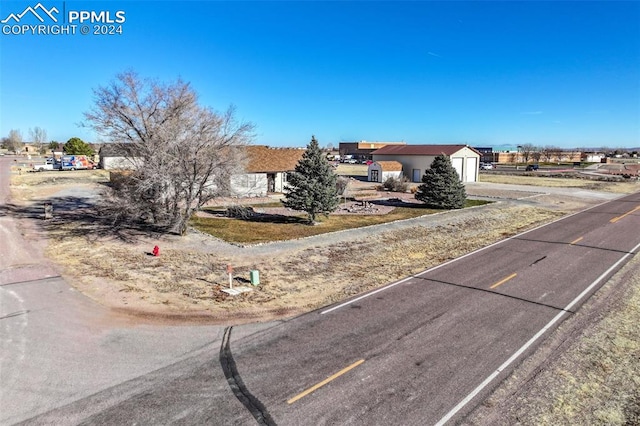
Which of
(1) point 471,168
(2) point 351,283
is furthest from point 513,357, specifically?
(1) point 471,168

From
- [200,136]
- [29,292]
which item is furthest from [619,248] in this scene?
[29,292]

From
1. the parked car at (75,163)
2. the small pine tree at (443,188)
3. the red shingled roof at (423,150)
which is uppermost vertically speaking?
the red shingled roof at (423,150)

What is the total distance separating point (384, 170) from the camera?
5512 centimetres

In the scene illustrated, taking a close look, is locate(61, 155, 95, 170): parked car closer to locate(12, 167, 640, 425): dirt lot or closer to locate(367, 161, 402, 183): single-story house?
locate(12, 167, 640, 425): dirt lot

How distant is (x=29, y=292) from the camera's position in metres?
13.4

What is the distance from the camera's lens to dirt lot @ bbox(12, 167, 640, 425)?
8.05 metres

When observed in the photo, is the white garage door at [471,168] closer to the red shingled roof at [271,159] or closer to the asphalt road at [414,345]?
the red shingled roof at [271,159]

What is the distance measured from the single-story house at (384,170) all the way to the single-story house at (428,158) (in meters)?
1.81

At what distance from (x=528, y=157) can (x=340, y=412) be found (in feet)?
461

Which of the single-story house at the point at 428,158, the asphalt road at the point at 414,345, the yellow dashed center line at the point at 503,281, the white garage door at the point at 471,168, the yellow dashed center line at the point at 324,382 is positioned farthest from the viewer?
the white garage door at the point at 471,168

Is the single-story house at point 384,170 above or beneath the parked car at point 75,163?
beneath

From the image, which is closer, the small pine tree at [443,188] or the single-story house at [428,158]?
the small pine tree at [443,188]

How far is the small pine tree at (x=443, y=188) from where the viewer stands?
34.0 metres

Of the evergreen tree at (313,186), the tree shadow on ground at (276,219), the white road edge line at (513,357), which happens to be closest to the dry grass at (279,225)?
the tree shadow on ground at (276,219)
